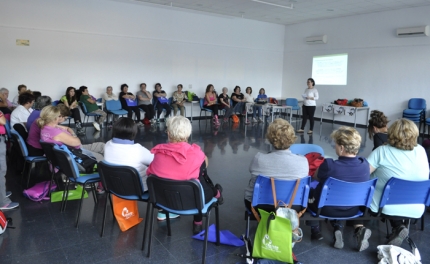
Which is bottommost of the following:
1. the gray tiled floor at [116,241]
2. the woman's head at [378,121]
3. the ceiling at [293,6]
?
the gray tiled floor at [116,241]

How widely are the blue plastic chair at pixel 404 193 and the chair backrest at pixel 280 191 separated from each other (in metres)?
0.66

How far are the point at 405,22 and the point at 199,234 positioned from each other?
29.7 feet

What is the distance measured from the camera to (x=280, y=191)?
101 inches

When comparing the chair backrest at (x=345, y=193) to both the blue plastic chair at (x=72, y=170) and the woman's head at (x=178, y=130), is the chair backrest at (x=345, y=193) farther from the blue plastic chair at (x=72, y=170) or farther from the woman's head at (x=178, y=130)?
the blue plastic chair at (x=72, y=170)

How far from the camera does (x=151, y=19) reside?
996 centimetres

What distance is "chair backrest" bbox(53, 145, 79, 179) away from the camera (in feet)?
10.1

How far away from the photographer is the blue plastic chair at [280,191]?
99.3 inches

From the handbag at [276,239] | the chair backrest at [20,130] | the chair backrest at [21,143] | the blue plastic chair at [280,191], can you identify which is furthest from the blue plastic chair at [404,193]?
the chair backrest at [20,130]

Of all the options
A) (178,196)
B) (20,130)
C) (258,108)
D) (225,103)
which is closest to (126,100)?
(225,103)

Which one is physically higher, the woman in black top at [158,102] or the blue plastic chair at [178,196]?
the woman in black top at [158,102]

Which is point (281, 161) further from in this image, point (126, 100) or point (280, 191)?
point (126, 100)

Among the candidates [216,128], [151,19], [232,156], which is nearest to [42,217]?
[232,156]

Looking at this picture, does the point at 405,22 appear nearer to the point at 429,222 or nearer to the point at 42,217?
the point at 429,222

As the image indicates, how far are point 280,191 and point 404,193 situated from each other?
1034 mm
